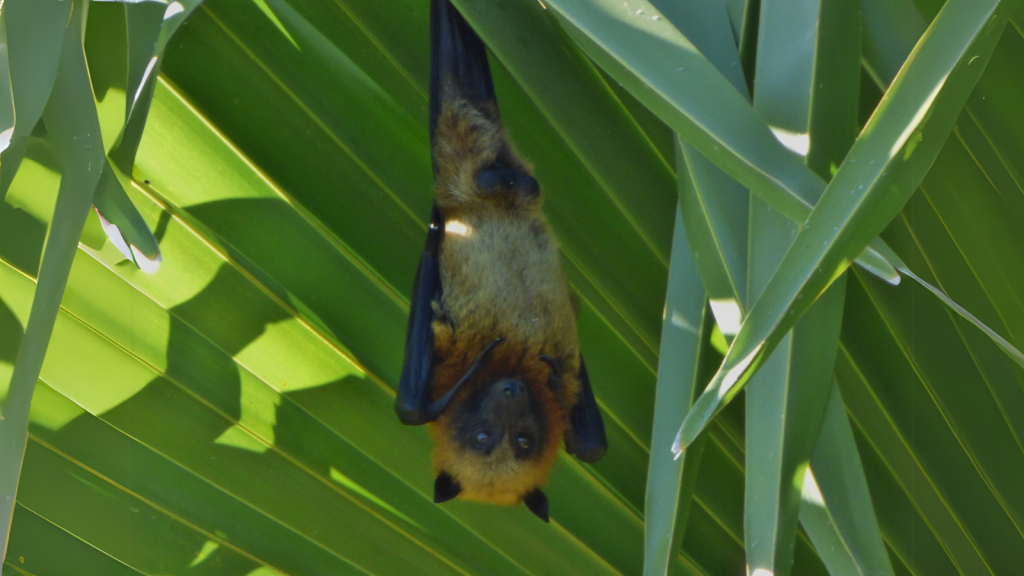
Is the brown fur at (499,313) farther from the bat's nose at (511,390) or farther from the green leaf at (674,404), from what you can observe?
the green leaf at (674,404)

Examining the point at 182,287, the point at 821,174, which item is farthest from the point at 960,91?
the point at 182,287

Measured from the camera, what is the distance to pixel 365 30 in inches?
66.3

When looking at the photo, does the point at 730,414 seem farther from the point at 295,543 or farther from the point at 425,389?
the point at 295,543

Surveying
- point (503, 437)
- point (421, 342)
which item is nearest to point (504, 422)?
point (503, 437)

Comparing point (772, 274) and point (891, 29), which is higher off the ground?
point (891, 29)

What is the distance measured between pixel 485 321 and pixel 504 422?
0.34m

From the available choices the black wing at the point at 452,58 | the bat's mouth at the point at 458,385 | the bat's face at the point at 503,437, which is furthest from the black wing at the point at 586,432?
the black wing at the point at 452,58

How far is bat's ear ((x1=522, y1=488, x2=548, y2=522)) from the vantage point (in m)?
2.00

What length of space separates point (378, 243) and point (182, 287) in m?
0.49

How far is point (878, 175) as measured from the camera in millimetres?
740

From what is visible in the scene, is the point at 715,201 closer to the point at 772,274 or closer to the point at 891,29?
the point at 772,274

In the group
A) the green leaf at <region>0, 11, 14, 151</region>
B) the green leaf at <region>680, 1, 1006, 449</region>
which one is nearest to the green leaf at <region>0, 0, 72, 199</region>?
the green leaf at <region>0, 11, 14, 151</region>

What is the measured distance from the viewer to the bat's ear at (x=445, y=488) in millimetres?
1985

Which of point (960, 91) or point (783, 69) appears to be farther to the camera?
point (783, 69)
